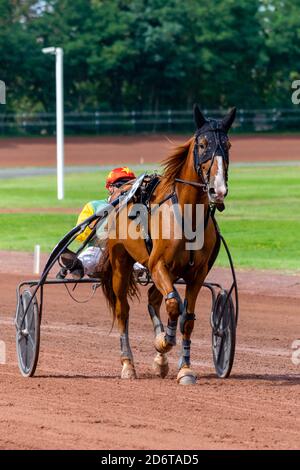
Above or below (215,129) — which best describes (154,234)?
below

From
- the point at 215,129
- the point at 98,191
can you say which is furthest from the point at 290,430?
the point at 98,191

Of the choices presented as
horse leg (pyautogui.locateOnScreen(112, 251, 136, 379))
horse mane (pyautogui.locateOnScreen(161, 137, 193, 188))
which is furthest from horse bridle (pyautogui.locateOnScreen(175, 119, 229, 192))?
horse leg (pyautogui.locateOnScreen(112, 251, 136, 379))

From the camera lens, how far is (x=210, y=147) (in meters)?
7.71

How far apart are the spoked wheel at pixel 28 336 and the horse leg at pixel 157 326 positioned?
0.86m

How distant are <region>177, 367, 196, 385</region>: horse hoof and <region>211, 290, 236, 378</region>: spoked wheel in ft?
1.20

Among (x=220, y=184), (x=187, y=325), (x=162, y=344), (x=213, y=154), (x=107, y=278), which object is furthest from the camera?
(x=107, y=278)

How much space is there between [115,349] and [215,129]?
2.91 metres

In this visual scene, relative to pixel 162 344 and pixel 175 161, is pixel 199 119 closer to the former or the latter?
pixel 175 161

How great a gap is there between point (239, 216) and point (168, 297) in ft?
49.7

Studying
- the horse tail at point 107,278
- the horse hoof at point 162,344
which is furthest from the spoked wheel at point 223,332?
the horse tail at point 107,278

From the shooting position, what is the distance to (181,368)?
831cm

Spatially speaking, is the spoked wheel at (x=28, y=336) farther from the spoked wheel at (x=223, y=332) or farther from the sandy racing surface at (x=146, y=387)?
the spoked wheel at (x=223, y=332)
